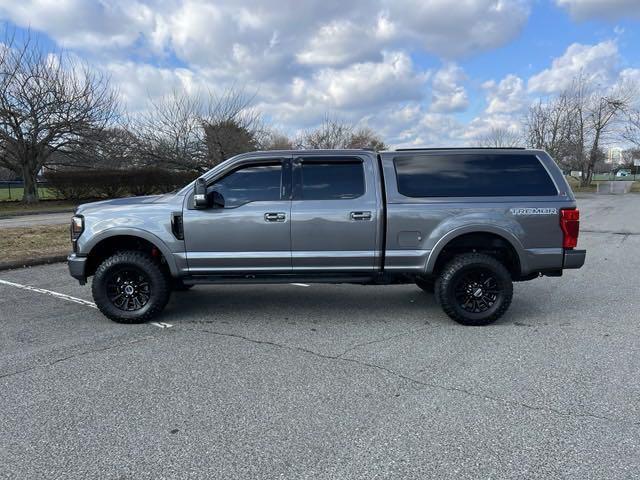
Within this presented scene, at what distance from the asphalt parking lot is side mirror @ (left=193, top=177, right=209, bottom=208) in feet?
4.44

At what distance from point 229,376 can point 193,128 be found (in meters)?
26.1

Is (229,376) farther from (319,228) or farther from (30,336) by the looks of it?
(30,336)

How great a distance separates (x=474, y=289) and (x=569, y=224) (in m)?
1.22

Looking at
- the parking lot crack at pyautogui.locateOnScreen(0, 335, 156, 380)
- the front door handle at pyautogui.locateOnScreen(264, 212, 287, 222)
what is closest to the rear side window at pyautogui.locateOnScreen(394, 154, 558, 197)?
the front door handle at pyautogui.locateOnScreen(264, 212, 287, 222)

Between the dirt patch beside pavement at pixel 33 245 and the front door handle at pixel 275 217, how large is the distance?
590 centimetres

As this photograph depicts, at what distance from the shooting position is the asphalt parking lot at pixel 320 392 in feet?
8.80

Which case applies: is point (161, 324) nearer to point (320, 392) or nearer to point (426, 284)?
point (320, 392)

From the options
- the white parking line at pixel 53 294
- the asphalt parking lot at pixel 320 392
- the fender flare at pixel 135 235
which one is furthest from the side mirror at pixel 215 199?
the white parking line at pixel 53 294

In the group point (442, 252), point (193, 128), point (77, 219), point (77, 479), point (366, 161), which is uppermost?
point (193, 128)

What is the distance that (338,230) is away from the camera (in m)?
5.01

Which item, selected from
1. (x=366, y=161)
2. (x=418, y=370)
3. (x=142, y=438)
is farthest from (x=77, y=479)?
(x=366, y=161)

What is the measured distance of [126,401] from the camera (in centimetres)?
338

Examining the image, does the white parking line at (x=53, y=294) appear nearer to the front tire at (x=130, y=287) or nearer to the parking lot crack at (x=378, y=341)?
the front tire at (x=130, y=287)

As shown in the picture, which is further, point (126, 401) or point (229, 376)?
point (229, 376)
